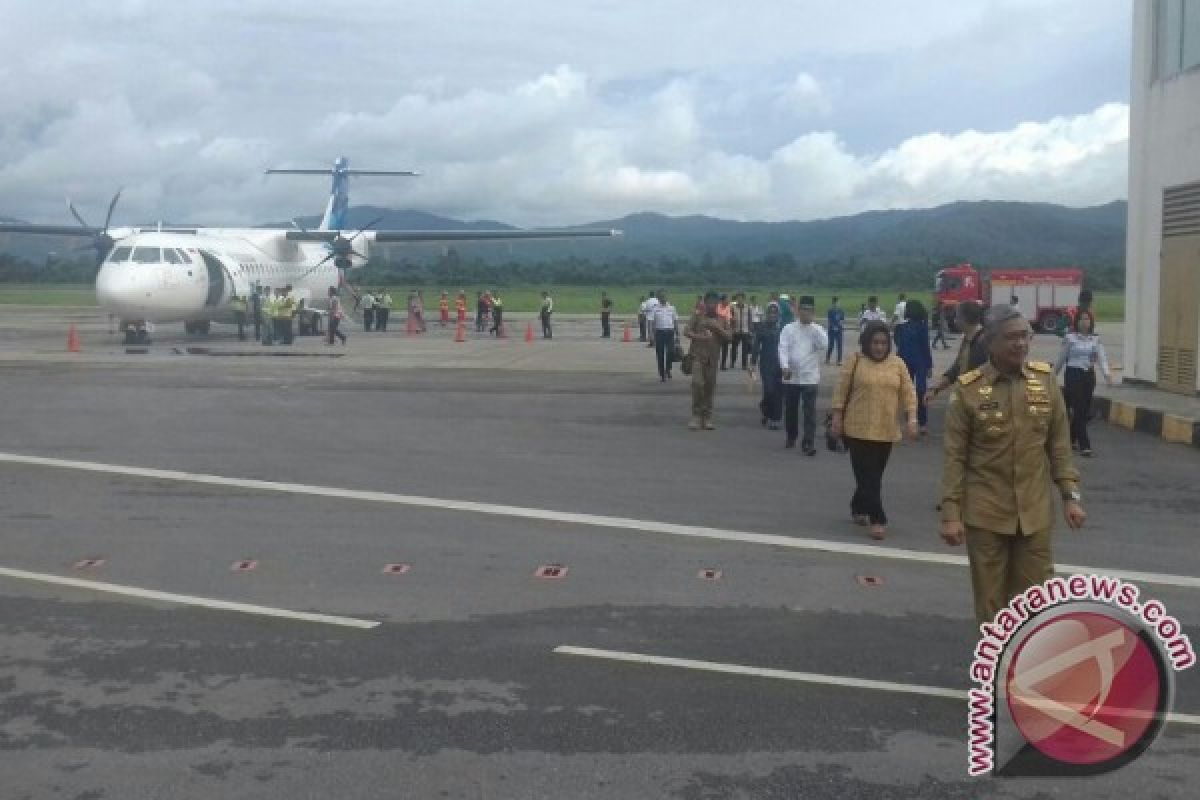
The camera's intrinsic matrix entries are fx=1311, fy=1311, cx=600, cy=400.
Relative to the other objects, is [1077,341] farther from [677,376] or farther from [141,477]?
[677,376]

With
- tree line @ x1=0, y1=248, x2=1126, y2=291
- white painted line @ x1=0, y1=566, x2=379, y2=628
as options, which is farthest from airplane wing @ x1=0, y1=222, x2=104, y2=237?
tree line @ x1=0, y1=248, x2=1126, y2=291

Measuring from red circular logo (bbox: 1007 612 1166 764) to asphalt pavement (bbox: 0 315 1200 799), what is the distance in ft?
0.66

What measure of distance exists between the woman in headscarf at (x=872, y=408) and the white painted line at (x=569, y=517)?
56 cm

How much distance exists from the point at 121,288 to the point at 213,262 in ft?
12.6

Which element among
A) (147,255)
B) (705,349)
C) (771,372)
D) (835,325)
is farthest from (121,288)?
(771,372)

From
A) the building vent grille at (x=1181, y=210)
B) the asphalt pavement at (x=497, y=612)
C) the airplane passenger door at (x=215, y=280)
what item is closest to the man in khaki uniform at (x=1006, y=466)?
the asphalt pavement at (x=497, y=612)

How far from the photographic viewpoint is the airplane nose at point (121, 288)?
31516 millimetres

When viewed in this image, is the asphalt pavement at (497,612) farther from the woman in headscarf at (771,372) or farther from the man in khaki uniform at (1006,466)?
the man in khaki uniform at (1006,466)

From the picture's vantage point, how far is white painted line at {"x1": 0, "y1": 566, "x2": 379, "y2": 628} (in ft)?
24.1

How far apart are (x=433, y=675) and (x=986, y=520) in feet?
8.85

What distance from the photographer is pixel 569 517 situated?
10594mm

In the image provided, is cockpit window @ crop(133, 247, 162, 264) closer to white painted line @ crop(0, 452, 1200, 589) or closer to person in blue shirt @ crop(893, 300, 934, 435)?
white painted line @ crop(0, 452, 1200, 589)

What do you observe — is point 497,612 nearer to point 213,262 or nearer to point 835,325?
point 835,325

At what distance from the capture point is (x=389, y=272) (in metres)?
132
